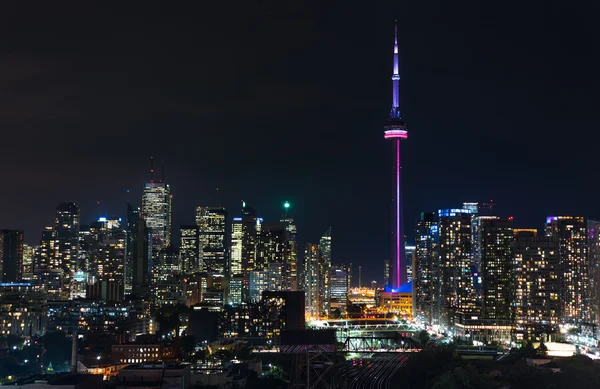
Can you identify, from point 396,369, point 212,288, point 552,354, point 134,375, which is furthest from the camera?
point 212,288

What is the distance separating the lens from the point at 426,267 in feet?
305

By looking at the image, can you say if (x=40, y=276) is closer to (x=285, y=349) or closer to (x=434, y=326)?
(x=434, y=326)

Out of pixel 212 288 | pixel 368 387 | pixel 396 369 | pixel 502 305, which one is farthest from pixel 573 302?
pixel 212 288

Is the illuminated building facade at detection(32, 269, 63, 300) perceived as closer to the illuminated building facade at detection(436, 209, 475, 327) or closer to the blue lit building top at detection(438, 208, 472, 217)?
the illuminated building facade at detection(436, 209, 475, 327)

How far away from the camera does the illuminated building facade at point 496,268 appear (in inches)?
2985

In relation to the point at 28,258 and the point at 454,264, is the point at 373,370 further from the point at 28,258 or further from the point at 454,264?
the point at 28,258

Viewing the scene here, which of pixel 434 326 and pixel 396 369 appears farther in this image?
pixel 434 326

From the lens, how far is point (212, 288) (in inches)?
3762

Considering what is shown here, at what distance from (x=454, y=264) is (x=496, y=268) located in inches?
200

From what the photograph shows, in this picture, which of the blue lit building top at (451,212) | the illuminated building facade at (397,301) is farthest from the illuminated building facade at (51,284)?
the blue lit building top at (451,212)

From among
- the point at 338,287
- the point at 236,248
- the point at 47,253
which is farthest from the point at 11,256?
the point at 338,287

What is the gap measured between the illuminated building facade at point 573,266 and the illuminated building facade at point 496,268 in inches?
203

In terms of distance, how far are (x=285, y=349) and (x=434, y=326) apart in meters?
35.3

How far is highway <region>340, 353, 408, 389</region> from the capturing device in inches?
1697
